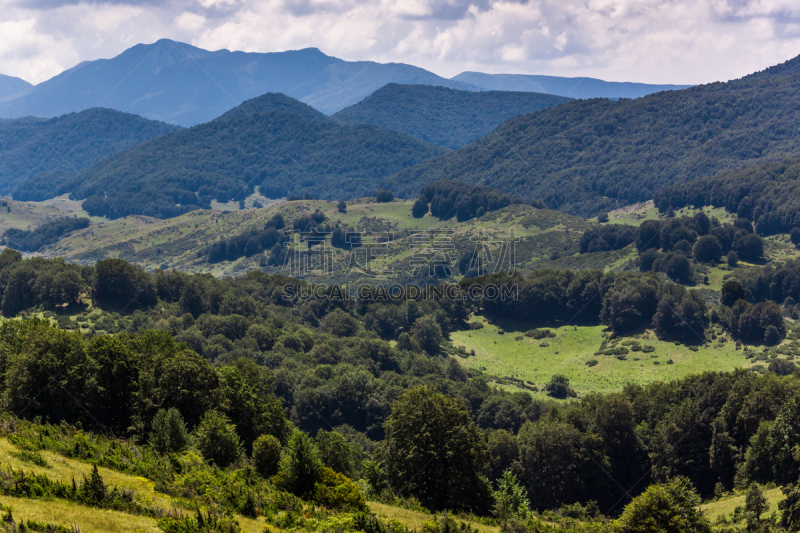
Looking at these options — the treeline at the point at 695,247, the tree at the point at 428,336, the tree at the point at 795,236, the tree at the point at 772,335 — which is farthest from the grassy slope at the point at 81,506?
the tree at the point at 795,236

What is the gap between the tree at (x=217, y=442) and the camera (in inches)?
1258

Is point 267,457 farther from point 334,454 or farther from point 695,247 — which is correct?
point 695,247

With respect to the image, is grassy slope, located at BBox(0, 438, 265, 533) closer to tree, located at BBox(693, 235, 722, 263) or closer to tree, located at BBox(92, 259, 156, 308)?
tree, located at BBox(92, 259, 156, 308)

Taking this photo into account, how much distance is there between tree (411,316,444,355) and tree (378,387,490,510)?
67.7m

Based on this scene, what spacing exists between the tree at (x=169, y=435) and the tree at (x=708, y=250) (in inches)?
5966

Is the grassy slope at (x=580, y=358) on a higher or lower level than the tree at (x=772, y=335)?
lower

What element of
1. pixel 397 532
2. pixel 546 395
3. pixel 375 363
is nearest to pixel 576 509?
pixel 397 532

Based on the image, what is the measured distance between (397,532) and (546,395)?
66.1m

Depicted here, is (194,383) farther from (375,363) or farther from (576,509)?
(375,363)

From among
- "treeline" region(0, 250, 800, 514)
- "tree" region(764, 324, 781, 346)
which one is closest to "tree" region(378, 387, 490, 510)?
"treeline" region(0, 250, 800, 514)

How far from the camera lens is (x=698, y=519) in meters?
23.8

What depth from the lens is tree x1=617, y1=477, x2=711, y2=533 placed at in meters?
23.4

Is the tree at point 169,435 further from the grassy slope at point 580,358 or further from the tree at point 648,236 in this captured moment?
the tree at point 648,236

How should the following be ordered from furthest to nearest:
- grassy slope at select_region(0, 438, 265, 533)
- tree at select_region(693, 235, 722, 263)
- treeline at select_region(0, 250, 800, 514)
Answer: tree at select_region(693, 235, 722, 263), treeline at select_region(0, 250, 800, 514), grassy slope at select_region(0, 438, 265, 533)
